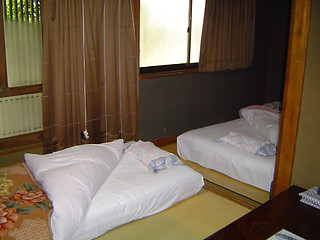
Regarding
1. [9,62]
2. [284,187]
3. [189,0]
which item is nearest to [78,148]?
[9,62]

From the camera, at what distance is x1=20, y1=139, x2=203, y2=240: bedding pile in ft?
7.30

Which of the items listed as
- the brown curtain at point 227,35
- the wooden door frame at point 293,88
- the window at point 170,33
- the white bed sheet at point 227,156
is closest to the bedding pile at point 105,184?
the white bed sheet at point 227,156

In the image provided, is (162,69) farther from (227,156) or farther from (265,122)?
(227,156)

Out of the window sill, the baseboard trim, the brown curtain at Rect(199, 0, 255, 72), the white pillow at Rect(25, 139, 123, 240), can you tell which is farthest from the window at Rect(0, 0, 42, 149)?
the brown curtain at Rect(199, 0, 255, 72)

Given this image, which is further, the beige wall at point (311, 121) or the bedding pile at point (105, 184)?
the bedding pile at point (105, 184)

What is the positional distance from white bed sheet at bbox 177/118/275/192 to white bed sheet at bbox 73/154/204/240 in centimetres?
70

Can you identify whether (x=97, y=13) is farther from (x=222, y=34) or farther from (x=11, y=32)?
(x=222, y=34)

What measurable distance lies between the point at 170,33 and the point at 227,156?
1.93 metres

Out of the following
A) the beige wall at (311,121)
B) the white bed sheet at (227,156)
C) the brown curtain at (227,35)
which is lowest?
the white bed sheet at (227,156)

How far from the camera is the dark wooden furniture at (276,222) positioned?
180 centimetres

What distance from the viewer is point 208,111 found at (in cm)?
540

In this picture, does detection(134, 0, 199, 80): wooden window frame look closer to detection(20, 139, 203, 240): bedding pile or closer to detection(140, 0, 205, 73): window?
detection(140, 0, 205, 73): window

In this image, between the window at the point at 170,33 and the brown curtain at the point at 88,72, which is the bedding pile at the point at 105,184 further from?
the window at the point at 170,33

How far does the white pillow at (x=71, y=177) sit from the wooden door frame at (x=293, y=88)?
4.09 feet
